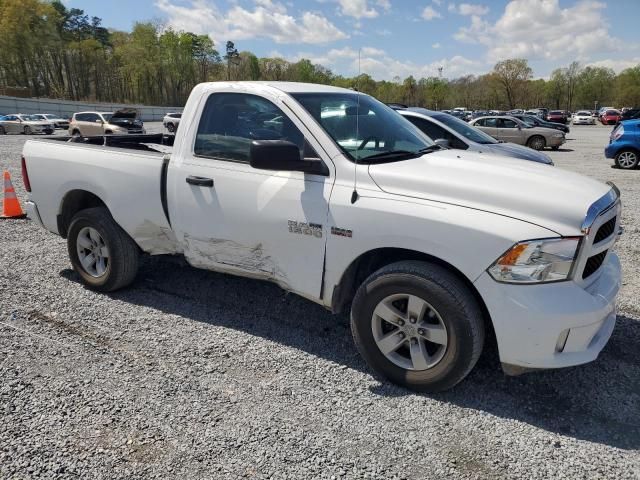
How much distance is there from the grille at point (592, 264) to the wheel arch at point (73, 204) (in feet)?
13.2

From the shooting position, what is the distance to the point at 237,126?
3.83m

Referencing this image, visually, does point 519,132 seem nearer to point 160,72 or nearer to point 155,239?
point 155,239

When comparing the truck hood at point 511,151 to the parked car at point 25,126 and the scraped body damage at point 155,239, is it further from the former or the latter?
the parked car at point 25,126

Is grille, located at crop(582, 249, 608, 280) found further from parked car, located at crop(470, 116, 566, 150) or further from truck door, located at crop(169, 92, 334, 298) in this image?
parked car, located at crop(470, 116, 566, 150)

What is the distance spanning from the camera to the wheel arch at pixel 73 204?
15.5 ft

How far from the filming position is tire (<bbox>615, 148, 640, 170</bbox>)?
49.1ft

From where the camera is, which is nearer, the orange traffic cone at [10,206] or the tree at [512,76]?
the orange traffic cone at [10,206]

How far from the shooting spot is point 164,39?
9088 centimetres

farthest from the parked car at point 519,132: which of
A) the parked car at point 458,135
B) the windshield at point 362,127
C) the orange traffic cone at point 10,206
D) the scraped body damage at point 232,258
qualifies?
the scraped body damage at point 232,258

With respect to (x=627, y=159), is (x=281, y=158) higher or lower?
higher

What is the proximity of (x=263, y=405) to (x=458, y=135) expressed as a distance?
7.42 metres

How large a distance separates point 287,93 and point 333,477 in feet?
8.62

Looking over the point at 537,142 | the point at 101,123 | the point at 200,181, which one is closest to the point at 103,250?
the point at 200,181

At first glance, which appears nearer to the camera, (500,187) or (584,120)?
(500,187)
